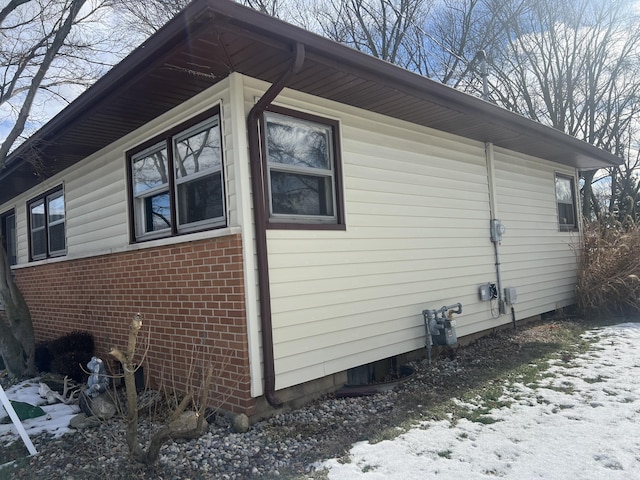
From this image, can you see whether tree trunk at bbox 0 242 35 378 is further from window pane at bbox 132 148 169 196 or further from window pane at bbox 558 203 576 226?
window pane at bbox 558 203 576 226

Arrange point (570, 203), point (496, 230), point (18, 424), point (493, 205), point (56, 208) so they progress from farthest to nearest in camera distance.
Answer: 1. point (570, 203)
2. point (56, 208)
3. point (493, 205)
4. point (496, 230)
5. point (18, 424)

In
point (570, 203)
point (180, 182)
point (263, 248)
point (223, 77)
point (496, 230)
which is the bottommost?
point (263, 248)

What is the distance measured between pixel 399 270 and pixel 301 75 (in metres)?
2.45

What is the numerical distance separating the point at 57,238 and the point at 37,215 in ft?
3.66

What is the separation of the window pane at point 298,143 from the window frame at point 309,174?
0.03 metres

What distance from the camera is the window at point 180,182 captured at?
14.7ft

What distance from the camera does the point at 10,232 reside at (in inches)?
388

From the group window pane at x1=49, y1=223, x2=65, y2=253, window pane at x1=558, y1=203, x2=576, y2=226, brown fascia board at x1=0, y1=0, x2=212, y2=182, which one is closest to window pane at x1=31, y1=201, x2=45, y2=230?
window pane at x1=49, y1=223, x2=65, y2=253

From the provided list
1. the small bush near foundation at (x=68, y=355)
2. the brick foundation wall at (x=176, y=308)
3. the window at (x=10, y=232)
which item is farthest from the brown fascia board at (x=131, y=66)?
the window at (x=10, y=232)

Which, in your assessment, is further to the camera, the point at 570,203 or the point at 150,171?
the point at 570,203

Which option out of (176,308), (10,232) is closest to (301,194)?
(176,308)

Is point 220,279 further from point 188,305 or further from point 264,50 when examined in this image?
point 264,50

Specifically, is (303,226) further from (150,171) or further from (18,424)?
(18,424)

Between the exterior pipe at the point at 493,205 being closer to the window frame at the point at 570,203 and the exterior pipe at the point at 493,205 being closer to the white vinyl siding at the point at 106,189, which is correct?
the window frame at the point at 570,203
